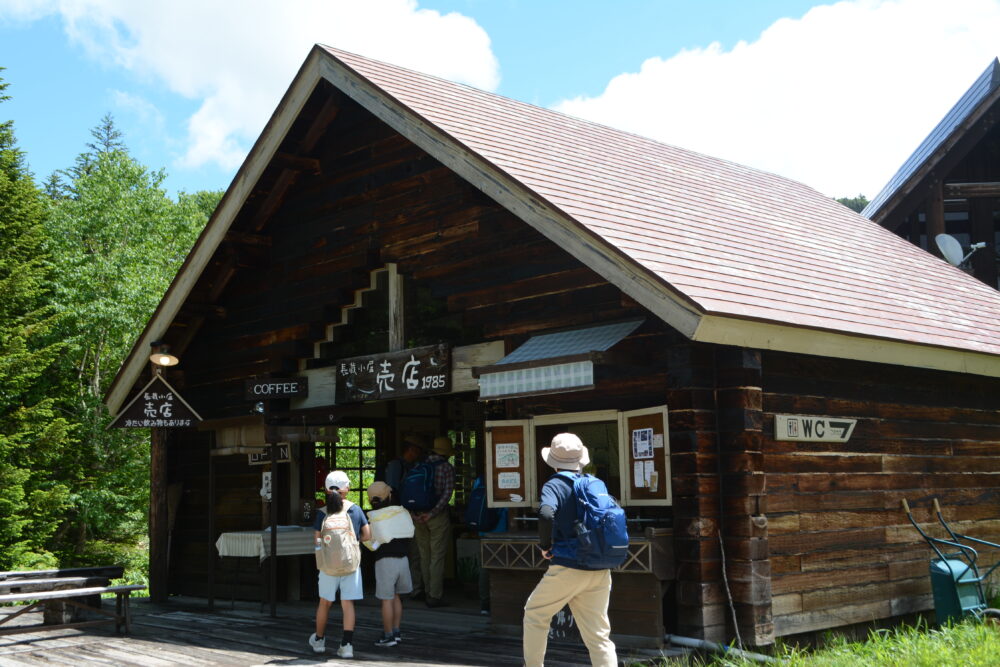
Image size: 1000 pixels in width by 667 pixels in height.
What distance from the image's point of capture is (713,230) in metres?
9.62

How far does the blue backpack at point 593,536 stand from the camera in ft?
20.2

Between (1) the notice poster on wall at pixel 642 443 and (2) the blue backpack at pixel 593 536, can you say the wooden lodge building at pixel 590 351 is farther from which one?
(2) the blue backpack at pixel 593 536

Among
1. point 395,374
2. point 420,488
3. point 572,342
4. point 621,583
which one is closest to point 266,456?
point 420,488

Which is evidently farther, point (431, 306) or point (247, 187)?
point (247, 187)

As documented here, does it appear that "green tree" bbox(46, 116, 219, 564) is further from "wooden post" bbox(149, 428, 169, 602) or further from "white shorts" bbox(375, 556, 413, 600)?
"white shorts" bbox(375, 556, 413, 600)

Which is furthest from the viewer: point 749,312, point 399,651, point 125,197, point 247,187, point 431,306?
point 125,197

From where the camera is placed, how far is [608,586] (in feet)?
21.0

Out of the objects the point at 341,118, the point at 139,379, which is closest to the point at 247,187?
the point at 341,118

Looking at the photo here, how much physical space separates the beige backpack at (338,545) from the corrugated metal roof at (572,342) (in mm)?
1825

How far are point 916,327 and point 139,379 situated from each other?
31.5 ft

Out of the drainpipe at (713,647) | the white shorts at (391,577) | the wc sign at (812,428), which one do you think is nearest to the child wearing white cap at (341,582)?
the white shorts at (391,577)

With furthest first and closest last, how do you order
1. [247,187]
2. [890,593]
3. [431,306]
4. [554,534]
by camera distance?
[247,187] → [431,306] → [890,593] → [554,534]

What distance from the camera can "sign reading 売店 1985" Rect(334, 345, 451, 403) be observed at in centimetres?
1006

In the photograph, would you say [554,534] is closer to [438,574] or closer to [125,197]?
[438,574]
